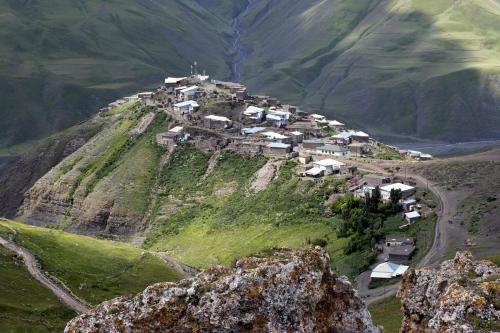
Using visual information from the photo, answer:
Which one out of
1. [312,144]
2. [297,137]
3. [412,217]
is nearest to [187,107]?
[297,137]

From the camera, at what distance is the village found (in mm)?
84625

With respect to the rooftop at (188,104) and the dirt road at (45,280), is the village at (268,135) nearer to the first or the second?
the rooftop at (188,104)

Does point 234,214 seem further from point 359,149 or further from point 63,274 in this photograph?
point 63,274

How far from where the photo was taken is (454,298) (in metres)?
13.9

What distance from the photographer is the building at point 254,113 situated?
11712cm

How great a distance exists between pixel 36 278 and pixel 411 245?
104 feet

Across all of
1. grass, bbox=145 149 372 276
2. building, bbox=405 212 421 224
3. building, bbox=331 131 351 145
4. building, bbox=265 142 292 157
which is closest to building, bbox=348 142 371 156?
building, bbox=331 131 351 145

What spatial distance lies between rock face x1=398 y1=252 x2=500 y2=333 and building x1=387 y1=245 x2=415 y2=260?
4823 centimetres

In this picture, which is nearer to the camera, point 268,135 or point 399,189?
point 399,189

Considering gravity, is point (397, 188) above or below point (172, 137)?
below

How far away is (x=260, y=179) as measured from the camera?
3745 inches

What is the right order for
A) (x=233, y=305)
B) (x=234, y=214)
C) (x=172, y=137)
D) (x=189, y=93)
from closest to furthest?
(x=233, y=305) < (x=234, y=214) < (x=172, y=137) < (x=189, y=93)

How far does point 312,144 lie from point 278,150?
6.17 m

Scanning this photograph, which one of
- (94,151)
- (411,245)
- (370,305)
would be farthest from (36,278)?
(94,151)
